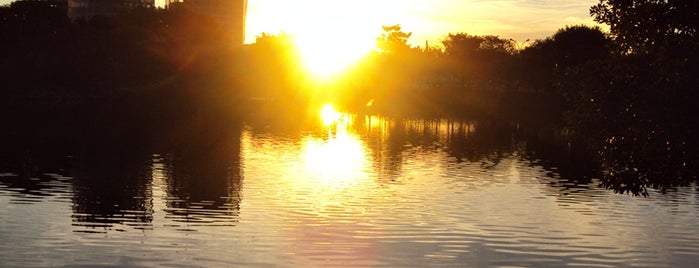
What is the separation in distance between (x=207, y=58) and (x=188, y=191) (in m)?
122

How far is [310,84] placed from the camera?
199 m

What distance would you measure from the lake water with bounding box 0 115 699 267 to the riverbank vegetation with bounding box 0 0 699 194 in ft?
13.4

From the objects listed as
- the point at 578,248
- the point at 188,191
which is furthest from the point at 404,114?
the point at 578,248

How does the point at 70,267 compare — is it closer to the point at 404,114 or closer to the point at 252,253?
the point at 252,253

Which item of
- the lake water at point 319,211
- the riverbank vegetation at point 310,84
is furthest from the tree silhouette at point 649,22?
the lake water at point 319,211

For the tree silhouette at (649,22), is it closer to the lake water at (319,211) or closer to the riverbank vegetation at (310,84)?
the riverbank vegetation at (310,84)

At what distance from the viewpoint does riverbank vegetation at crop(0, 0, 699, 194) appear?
94.1 ft

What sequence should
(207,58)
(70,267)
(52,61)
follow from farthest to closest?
(207,58) → (52,61) → (70,267)

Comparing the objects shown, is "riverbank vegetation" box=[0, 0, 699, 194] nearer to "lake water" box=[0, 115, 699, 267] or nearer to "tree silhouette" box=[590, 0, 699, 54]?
"tree silhouette" box=[590, 0, 699, 54]

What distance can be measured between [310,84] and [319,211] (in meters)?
160

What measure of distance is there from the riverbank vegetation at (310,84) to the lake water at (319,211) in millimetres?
4072

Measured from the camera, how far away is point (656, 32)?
1190 inches

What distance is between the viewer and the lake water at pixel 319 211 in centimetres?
3003

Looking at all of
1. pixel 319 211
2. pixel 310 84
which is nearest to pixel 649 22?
pixel 319 211
